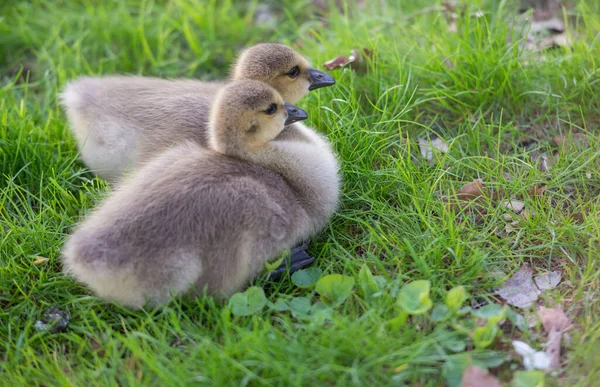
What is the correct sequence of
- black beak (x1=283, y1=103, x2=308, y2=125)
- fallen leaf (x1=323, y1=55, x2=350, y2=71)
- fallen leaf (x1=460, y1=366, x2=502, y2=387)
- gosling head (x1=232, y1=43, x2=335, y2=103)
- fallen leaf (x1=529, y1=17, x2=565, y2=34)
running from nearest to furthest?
fallen leaf (x1=460, y1=366, x2=502, y2=387) → black beak (x1=283, y1=103, x2=308, y2=125) → gosling head (x1=232, y1=43, x2=335, y2=103) → fallen leaf (x1=323, y1=55, x2=350, y2=71) → fallen leaf (x1=529, y1=17, x2=565, y2=34)

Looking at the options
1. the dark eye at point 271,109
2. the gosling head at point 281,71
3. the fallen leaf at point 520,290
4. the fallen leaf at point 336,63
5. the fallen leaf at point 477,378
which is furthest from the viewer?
the fallen leaf at point 336,63

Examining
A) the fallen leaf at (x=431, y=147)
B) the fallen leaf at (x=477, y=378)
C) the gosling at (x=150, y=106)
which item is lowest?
the fallen leaf at (x=477, y=378)

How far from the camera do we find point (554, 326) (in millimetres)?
2449

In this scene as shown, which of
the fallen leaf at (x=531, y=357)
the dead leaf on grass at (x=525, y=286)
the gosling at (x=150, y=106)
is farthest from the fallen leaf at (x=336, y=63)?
the fallen leaf at (x=531, y=357)

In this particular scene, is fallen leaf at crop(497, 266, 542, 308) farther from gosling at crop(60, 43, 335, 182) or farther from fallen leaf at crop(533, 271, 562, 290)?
gosling at crop(60, 43, 335, 182)

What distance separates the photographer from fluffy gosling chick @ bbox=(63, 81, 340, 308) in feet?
8.06

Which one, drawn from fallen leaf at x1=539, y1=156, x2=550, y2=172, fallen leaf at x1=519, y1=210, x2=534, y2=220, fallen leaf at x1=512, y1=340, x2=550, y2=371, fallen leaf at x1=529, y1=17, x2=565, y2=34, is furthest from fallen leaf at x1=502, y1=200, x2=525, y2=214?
fallen leaf at x1=529, y1=17, x2=565, y2=34

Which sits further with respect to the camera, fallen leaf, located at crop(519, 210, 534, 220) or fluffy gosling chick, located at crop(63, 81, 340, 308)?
fallen leaf, located at crop(519, 210, 534, 220)

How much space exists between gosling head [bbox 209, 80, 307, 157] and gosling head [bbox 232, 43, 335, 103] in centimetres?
33

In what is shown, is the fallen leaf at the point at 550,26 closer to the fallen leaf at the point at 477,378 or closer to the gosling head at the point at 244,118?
the gosling head at the point at 244,118

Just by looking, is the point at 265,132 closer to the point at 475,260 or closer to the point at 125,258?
the point at 125,258

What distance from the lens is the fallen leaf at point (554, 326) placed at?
2359mm

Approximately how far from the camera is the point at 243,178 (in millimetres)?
2629

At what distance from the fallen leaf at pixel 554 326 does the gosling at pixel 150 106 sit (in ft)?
4.59
